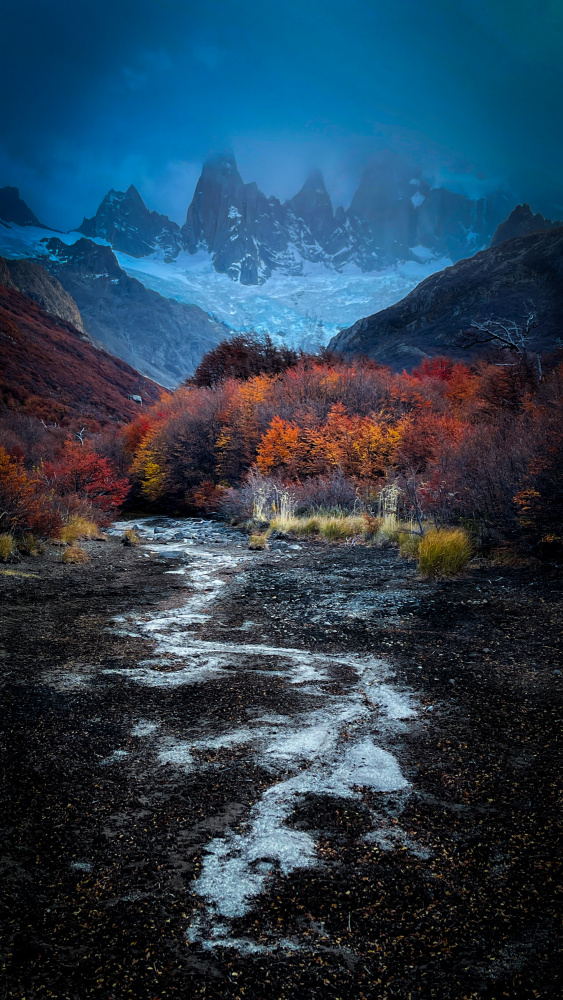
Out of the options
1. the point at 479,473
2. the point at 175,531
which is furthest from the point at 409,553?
the point at 175,531

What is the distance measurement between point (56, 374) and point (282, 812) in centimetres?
5511

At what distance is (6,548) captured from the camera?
8.37 meters

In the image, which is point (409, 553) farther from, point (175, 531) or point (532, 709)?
point (175, 531)

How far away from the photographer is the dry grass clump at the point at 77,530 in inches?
427

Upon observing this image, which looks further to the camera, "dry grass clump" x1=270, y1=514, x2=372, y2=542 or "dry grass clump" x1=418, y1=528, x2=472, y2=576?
"dry grass clump" x1=270, y1=514, x2=372, y2=542

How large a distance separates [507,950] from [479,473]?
7882 mm

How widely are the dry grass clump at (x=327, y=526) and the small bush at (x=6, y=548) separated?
694 centimetres

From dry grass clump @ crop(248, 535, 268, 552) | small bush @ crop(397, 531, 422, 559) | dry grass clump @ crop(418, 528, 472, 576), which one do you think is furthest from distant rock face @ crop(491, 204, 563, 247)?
dry grass clump @ crop(418, 528, 472, 576)

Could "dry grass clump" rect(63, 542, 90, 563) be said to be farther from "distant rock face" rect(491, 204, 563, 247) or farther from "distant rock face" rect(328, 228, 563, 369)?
"distant rock face" rect(491, 204, 563, 247)

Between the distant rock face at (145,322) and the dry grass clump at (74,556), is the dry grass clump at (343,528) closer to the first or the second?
the dry grass clump at (74,556)

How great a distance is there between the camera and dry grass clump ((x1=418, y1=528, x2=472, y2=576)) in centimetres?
735

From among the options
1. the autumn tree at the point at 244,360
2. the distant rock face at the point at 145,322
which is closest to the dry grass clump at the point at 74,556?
the autumn tree at the point at 244,360

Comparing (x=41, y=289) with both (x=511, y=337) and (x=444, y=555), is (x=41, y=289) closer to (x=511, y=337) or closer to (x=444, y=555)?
(x=511, y=337)

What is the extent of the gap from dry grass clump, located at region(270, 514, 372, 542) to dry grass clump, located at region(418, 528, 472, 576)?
13.8ft
